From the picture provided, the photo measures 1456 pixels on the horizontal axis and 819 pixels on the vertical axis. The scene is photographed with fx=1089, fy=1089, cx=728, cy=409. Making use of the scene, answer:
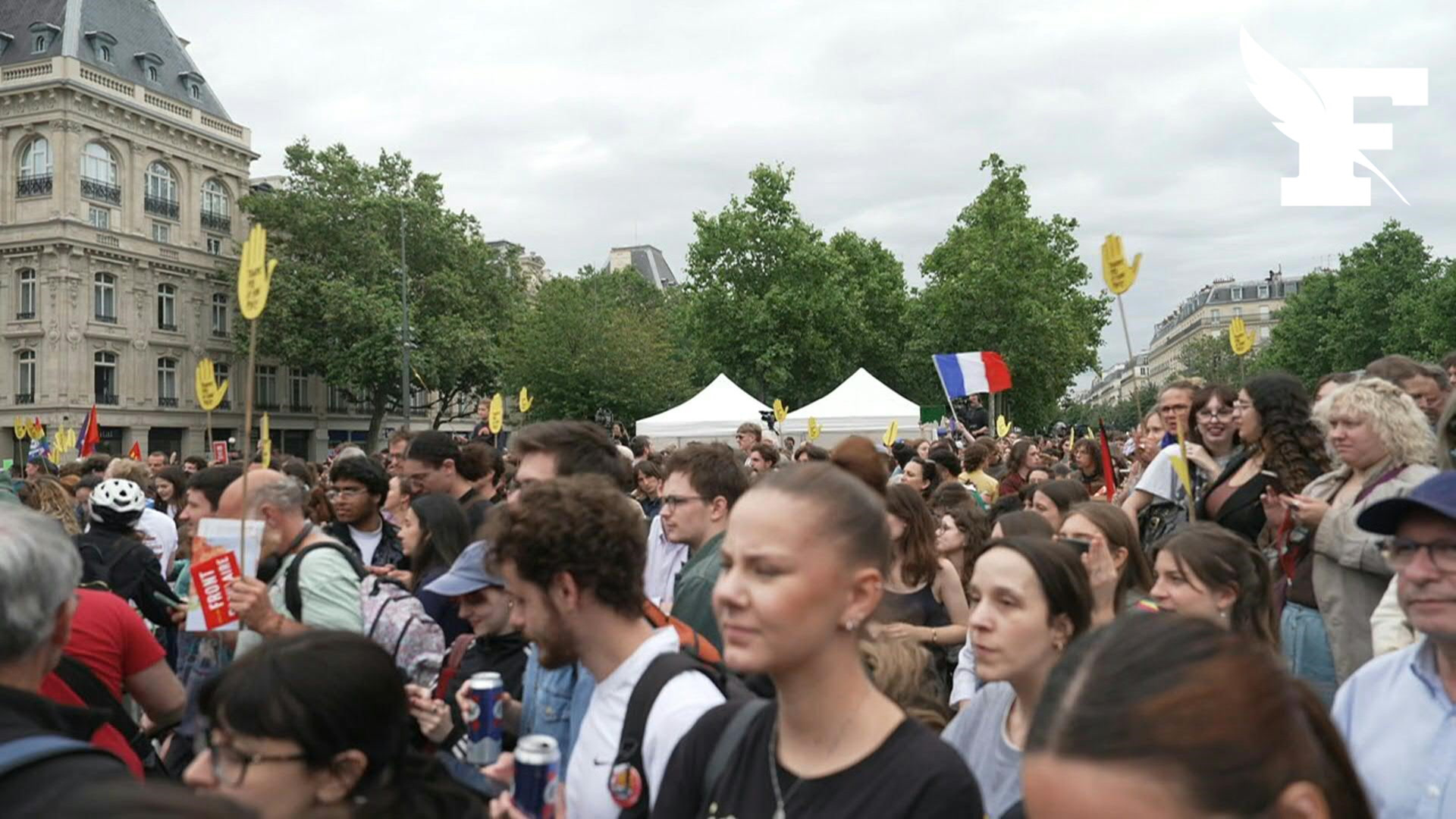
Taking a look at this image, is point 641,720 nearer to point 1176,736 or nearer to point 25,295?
point 1176,736

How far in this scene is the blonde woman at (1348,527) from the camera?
3836 millimetres

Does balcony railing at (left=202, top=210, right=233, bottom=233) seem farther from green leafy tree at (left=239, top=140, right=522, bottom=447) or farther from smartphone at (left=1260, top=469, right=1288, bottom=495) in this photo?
smartphone at (left=1260, top=469, right=1288, bottom=495)

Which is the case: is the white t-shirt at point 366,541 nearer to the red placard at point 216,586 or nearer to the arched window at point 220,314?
the red placard at point 216,586

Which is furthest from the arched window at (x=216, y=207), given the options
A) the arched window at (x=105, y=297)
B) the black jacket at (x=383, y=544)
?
the black jacket at (x=383, y=544)

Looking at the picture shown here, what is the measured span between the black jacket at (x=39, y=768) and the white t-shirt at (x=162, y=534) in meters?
5.13

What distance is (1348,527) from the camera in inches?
153

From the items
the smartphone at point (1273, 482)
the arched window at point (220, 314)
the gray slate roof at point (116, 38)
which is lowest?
the smartphone at point (1273, 482)

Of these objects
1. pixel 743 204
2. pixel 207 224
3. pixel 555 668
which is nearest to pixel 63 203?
pixel 207 224

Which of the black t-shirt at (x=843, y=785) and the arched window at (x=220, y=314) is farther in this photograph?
the arched window at (x=220, y=314)

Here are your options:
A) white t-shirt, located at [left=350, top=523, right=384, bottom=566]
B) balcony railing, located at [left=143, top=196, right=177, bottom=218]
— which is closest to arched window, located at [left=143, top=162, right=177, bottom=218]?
balcony railing, located at [left=143, top=196, right=177, bottom=218]

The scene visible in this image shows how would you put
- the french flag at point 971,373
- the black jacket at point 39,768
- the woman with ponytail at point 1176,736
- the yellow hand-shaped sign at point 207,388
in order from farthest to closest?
the french flag at point 971,373, the yellow hand-shaped sign at point 207,388, the black jacket at point 39,768, the woman with ponytail at point 1176,736

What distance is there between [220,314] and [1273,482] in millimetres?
49222

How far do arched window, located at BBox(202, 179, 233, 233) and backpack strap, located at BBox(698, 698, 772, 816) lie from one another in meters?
49.7

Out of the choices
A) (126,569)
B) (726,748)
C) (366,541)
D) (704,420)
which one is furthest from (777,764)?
(704,420)
